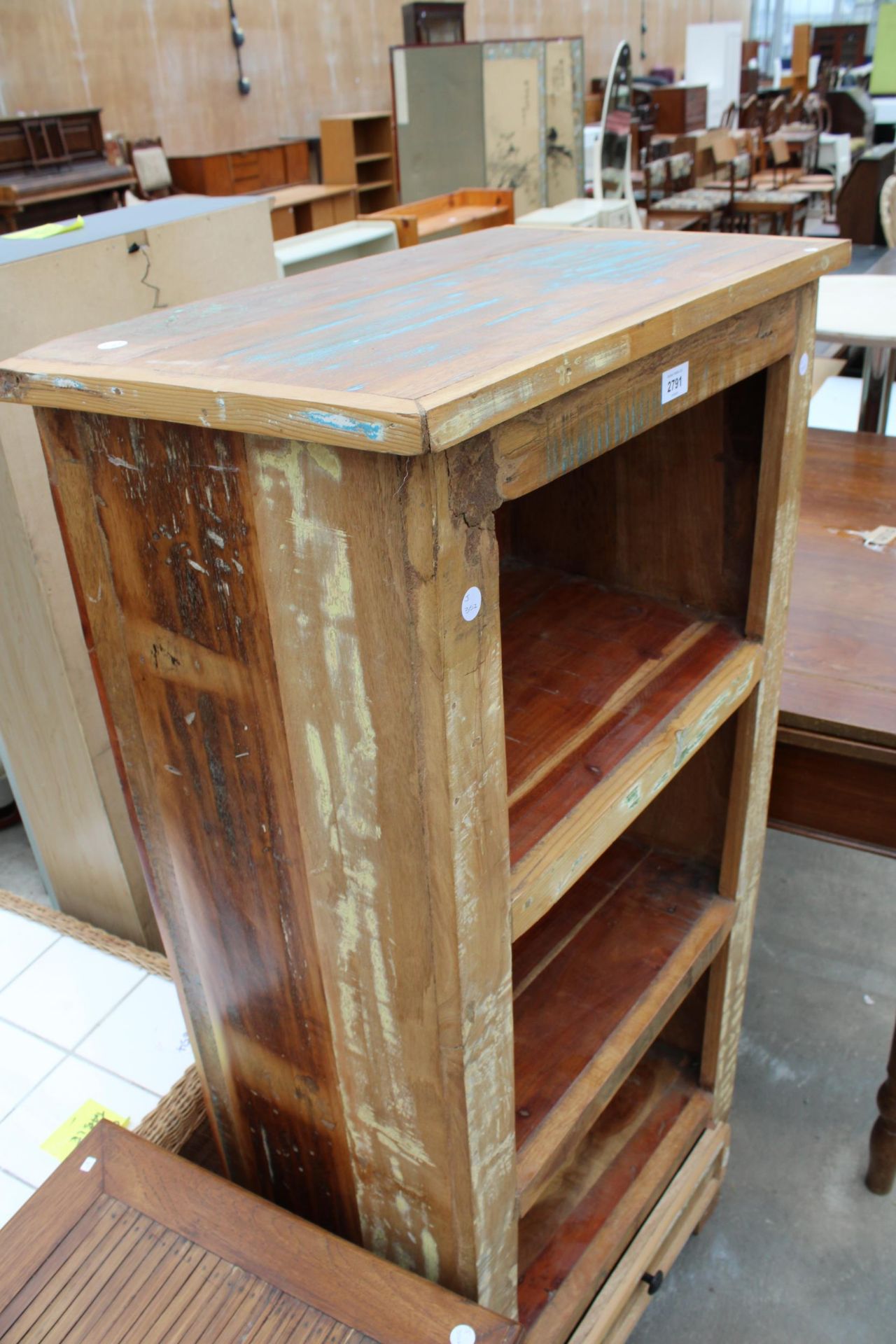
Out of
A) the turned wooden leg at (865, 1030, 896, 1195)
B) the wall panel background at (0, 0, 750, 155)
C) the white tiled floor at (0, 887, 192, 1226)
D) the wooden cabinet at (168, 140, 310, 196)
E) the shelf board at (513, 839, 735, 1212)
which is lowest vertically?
the turned wooden leg at (865, 1030, 896, 1195)

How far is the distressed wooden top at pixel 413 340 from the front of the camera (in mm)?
565

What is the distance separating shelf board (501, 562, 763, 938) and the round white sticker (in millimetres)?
271

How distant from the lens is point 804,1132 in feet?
5.90

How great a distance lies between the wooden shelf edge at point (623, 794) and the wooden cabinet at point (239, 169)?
357 inches

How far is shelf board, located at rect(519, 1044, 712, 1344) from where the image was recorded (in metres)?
1.23

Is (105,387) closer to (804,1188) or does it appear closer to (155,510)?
(155,510)

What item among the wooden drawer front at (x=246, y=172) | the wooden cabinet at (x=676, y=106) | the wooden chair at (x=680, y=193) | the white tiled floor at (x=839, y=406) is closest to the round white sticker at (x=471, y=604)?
the white tiled floor at (x=839, y=406)

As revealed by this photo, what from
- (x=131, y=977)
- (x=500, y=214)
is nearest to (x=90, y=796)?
(x=131, y=977)

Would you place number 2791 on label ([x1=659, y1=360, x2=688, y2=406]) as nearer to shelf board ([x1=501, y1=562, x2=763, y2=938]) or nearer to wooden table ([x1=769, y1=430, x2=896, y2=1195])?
shelf board ([x1=501, y1=562, x2=763, y2=938])

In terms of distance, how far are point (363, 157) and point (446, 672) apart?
962cm

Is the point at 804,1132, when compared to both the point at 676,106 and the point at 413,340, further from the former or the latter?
the point at 676,106

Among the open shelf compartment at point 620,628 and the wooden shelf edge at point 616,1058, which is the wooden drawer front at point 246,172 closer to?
the open shelf compartment at point 620,628

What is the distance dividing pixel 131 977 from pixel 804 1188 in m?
1.16

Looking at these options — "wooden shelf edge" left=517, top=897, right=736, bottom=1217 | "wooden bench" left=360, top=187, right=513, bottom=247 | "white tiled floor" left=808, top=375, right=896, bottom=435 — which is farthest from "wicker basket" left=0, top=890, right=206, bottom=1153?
"wooden bench" left=360, top=187, right=513, bottom=247
